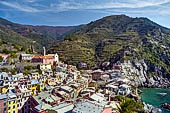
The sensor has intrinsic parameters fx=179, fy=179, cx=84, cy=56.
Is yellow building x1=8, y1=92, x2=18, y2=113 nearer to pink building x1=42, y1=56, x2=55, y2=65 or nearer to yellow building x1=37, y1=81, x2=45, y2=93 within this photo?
yellow building x1=37, y1=81, x2=45, y2=93

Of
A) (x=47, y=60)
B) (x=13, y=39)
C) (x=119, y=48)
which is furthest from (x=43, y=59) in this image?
(x=13, y=39)

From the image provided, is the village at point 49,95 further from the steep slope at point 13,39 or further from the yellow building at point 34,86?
the steep slope at point 13,39

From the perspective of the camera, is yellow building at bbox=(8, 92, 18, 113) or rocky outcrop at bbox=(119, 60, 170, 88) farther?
rocky outcrop at bbox=(119, 60, 170, 88)

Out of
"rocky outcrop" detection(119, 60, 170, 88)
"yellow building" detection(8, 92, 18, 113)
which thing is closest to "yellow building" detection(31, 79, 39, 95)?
"yellow building" detection(8, 92, 18, 113)

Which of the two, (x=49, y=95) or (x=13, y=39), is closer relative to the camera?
(x=49, y=95)

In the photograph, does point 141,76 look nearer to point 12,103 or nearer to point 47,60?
point 47,60

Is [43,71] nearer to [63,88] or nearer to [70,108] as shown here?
[63,88]

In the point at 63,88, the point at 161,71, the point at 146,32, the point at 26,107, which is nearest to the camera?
the point at 26,107

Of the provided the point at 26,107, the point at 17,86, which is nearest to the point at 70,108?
the point at 26,107

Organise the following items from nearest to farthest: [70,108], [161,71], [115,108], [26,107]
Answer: [70,108], [115,108], [26,107], [161,71]
